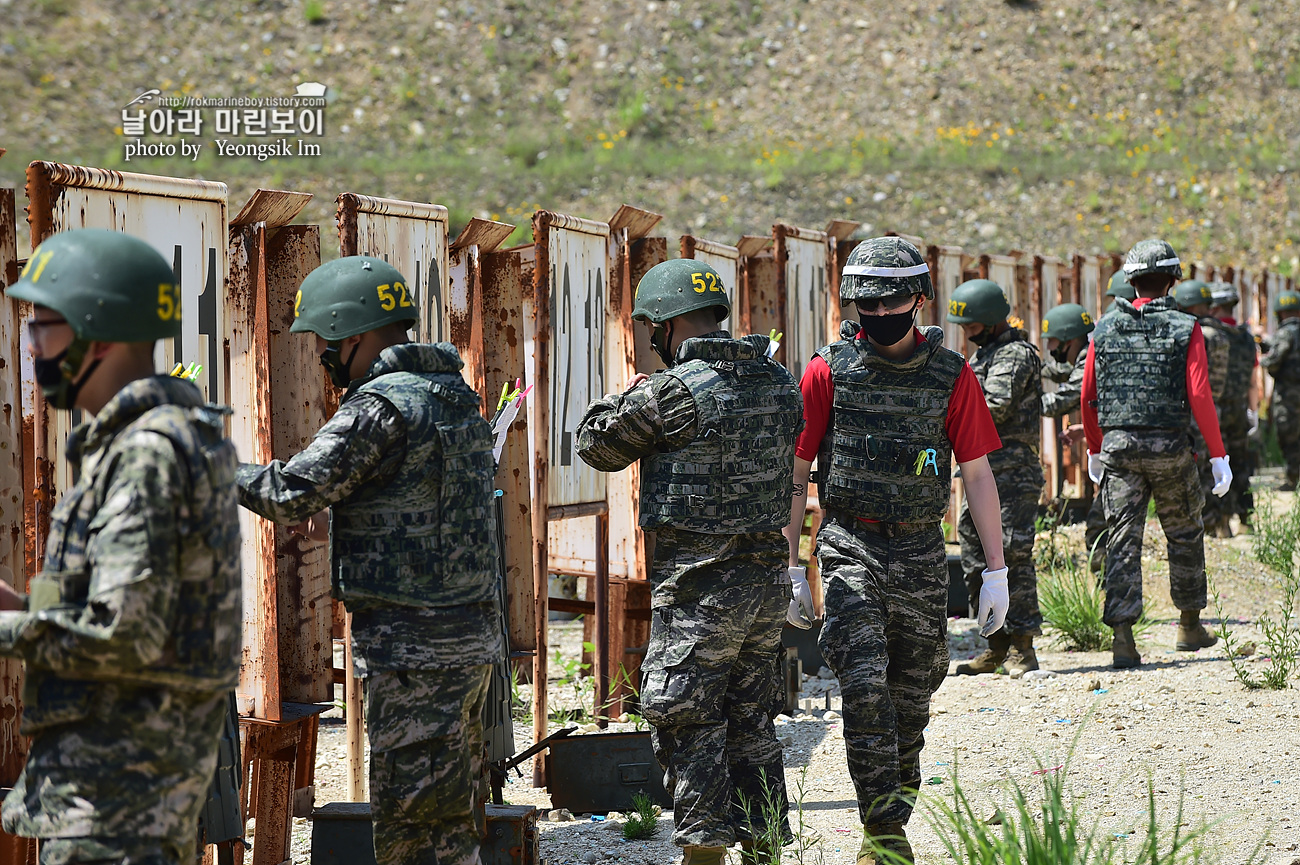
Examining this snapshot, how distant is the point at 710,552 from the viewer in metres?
4.46

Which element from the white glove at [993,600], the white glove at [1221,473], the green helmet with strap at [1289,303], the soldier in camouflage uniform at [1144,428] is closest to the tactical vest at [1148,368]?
the soldier in camouflage uniform at [1144,428]

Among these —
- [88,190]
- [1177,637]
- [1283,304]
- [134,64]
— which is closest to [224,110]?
[134,64]

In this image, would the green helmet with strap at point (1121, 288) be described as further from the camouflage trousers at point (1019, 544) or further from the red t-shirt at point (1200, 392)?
the camouflage trousers at point (1019, 544)

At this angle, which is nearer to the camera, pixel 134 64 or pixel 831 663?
pixel 831 663

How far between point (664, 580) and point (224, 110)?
99.7ft

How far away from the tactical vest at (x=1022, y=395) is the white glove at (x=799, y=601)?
3224 mm

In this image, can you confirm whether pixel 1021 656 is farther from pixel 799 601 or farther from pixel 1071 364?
pixel 799 601

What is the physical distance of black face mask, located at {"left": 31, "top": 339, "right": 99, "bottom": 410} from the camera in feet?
8.74

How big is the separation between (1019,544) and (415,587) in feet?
16.4

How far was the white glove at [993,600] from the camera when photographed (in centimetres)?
498

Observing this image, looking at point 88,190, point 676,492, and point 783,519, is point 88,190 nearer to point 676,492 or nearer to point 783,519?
point 676,492

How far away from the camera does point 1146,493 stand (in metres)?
7.87

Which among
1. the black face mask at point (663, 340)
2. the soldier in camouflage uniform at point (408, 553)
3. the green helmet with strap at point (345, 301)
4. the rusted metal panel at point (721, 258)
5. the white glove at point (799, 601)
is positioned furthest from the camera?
the rusted metal panel at point (721, 258)

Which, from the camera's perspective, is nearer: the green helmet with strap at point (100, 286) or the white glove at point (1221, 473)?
the green helmet with strap at point (100, 286)
